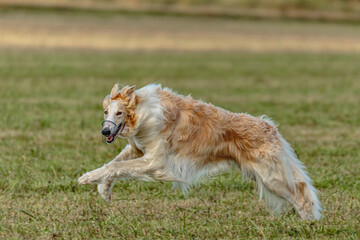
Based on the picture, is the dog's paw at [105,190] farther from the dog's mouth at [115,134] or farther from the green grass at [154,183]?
the dog's mouth at [115,134]

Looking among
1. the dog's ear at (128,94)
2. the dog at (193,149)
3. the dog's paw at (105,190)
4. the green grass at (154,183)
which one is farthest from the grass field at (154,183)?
the dog's ear at (128,94)

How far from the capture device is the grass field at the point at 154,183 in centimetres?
732

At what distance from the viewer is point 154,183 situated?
9.37 meters

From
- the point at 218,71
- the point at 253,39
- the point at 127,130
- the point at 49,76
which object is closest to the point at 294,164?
the point at 127,130

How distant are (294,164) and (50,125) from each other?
696 centimetres

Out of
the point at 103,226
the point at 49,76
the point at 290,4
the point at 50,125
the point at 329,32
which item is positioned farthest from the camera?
the point at 290,4

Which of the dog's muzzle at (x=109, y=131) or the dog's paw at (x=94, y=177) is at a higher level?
the dog's muzzle at (x=109, y=131)

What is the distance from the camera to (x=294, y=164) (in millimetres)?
8008

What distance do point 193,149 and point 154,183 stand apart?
1.77 m

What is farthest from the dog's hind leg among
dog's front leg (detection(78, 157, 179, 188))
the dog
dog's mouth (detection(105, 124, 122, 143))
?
dog's mouth (detection(105, 124, 122, 143))

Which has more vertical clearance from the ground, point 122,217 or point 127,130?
point 127,130

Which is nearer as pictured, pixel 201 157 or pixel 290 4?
pixel 201 157

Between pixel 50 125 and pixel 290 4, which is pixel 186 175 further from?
pixel 290 4

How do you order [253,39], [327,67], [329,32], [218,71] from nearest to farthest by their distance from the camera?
[218,71] → [327,67] → [253,39] → [329,32]
